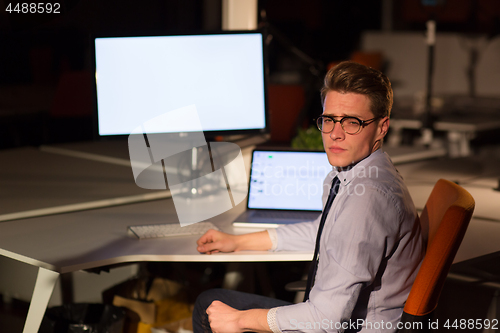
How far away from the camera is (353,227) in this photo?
1.17 meters

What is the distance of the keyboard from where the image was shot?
65.1 inches

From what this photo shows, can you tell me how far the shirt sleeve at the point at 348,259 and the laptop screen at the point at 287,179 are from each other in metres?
0.66

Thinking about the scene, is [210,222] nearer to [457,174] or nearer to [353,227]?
[353,227]

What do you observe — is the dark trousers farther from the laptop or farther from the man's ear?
the man's ear

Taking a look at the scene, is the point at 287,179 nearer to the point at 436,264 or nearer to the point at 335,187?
the point at 335,187

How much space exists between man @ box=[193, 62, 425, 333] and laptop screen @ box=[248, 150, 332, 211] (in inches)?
18.1

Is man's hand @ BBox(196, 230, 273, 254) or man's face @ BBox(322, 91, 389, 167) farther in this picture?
man's hand @ BBox(196, 230, 273, 254)

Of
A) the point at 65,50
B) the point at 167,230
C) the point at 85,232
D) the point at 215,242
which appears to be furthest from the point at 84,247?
the point at 65,50

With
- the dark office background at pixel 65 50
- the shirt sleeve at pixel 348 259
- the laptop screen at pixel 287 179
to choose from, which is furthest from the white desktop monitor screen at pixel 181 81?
the dark office background at pixel 65 50

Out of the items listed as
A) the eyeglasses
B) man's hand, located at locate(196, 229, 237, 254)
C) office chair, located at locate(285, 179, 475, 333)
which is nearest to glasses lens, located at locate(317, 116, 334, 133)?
the eyeglasses

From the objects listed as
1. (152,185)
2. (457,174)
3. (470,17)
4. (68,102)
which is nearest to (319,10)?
(470,17)

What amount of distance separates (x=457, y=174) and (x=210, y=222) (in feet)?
4.30

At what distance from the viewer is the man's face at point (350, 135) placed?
4.22 ft

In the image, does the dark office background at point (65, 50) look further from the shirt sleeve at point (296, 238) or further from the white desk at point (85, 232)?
the shirt sleeve at point (296, 238)
